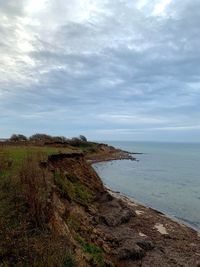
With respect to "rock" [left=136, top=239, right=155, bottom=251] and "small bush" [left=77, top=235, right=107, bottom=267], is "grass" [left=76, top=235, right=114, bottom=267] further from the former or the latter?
"rock" [left=136, top=239, right=155, bottom=251]

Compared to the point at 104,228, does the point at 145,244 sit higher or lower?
lower

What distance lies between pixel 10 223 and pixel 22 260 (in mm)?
2266

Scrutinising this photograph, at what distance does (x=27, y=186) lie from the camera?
13727 millimetres

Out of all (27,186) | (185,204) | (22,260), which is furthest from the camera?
(185,204)

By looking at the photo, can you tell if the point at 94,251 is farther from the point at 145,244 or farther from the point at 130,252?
A: the point at 145,244

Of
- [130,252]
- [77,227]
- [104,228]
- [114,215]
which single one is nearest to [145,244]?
[130,252]

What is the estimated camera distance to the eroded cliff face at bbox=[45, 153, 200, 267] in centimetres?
1482

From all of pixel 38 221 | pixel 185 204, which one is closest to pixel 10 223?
pixel 38 221

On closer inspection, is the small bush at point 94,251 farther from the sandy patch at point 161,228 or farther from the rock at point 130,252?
the sandy patch at point 161,228

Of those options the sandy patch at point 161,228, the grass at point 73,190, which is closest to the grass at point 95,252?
the grass at point 73,190

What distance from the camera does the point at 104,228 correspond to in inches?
853

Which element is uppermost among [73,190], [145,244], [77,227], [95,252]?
[73,190]

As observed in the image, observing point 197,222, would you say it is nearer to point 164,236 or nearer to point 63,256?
point 164,236

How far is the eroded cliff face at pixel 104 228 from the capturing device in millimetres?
14820
